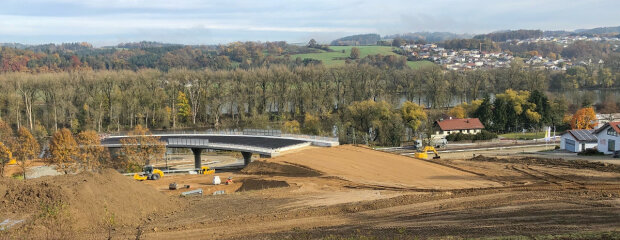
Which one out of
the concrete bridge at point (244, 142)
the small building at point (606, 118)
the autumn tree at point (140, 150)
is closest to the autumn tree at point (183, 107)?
the concrete bridge at point (244, 142)

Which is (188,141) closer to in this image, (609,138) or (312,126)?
(312,126)

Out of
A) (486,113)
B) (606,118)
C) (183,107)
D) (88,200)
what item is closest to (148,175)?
(88,200)

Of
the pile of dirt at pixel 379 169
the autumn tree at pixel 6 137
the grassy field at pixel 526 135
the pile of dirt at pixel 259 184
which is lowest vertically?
the grassy field at pixel 526 135

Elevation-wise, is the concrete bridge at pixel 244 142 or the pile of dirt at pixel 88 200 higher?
the pile of dirt at pixel 88 200

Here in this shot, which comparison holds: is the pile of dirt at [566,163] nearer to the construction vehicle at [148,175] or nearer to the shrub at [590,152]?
the shrub at [590,152]

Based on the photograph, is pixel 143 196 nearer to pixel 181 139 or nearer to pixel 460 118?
pixel 181 139

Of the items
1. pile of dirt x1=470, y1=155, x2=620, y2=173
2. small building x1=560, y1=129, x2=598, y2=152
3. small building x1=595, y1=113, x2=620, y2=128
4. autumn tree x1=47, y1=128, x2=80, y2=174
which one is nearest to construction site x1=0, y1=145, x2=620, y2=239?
pile of dirt x1=470, y1=155, x2=620, y2=173

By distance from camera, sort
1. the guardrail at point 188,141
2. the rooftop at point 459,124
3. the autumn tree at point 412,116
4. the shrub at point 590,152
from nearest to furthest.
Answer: the shrub at point 590,152
the guardrail at point 188,141
the autumn tree at point 412,116
the rooftop at point 459,124
